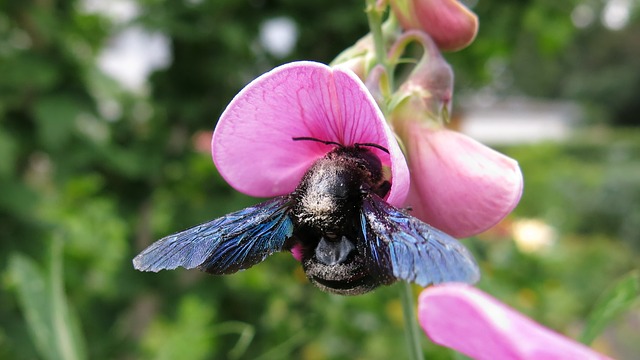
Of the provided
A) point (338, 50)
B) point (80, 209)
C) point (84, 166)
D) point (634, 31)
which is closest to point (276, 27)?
point (338, 50)

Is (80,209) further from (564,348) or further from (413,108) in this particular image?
(564,348)

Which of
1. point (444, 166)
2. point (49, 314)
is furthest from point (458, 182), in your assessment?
point (49, 314)

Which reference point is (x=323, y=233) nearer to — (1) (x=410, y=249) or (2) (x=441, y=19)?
(1) (x=410, y=249)

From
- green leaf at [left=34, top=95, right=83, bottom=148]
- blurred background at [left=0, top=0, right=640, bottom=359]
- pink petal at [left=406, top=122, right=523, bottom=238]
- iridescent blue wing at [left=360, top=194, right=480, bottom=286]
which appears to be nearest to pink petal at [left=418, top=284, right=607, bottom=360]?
iridescent blue wing at [left=360, top=194, right=480, bottom=286]

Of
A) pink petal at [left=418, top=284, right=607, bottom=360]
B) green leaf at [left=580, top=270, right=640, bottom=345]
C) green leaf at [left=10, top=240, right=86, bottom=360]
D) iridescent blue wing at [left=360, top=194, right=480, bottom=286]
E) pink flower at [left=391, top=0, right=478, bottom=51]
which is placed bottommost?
green leaf at [left=580, top=270, right=640, bottom=345]

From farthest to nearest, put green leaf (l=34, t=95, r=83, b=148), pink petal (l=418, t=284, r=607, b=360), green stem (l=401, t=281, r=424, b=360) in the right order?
Result: green leaf (l=34, t=95, r=83, b=148), green stem (l=401, t=281, r=424, b=360), pink petal (l=418, t=284, r=607, b=360)

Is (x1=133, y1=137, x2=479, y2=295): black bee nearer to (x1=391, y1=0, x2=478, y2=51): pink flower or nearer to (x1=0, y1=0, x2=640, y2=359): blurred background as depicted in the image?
(x1=391, y1=0, x2=478, y2=51): pink flower
